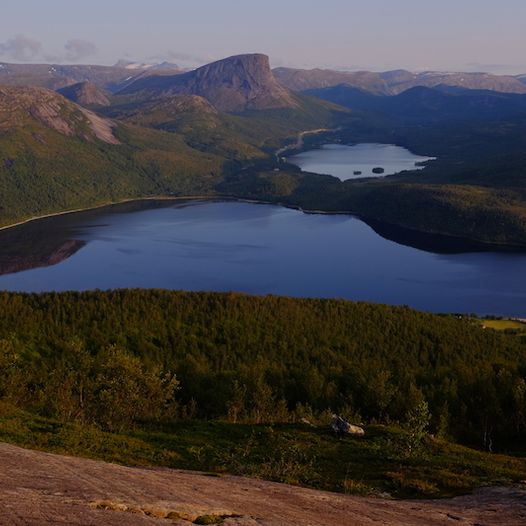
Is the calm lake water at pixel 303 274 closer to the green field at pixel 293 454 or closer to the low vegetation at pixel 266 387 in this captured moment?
the low vegetation at pixel 266 387

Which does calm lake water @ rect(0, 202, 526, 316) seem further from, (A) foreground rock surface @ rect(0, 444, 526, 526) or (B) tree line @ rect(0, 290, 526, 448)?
(A) foreground rock surface @ rect(0, 444, 526, 526)

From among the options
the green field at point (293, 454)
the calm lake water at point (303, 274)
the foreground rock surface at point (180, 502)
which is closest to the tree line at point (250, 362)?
the green field at point (293, 454)

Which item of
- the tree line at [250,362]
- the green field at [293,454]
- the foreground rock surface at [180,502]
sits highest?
the foreground rock surface at [180,502]

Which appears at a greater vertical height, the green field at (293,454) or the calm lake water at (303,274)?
the green field at (293,454)

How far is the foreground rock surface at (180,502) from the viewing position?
18.6 metres

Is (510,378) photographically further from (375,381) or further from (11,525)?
(11,525)

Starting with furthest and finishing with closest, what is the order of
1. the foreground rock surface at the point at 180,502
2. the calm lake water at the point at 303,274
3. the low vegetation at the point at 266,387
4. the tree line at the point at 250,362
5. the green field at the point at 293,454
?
the calm lake water at the point at 303,274 → the tree line at the point at 250,362 → the low vegetation at the point at 266,387 → the green field at the point at 293,454 → the foreground rock surface at the point at 180,502

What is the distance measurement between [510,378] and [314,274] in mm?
104561

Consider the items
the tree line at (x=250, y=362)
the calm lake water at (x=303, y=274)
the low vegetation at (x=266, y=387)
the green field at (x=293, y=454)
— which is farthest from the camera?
the calm lake water at (x=303, y=274)

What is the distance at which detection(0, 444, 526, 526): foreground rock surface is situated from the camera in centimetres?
1859

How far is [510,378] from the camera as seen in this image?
230 feet

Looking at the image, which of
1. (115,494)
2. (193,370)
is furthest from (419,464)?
(193,370)

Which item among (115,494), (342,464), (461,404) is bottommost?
(461,404)

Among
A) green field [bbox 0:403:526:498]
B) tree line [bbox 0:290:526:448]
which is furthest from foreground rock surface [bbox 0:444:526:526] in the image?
tree line [bbox 0:290:526:448]
